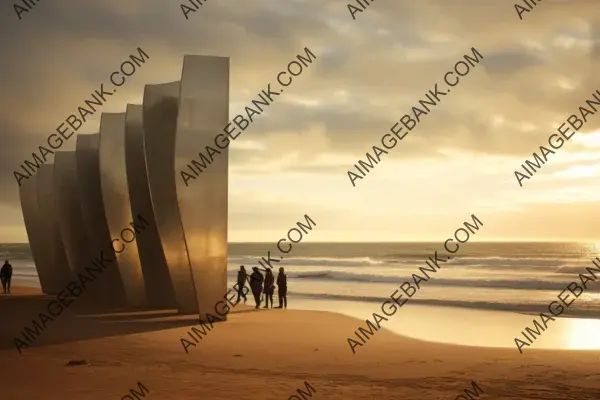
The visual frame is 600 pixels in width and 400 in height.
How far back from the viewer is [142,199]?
709 inches

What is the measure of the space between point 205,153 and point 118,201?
19.9 feet

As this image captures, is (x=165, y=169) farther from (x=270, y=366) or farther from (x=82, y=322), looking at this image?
(x=270, y=366)

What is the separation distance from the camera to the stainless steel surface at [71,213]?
2253 cm

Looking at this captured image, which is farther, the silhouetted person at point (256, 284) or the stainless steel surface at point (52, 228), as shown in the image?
the stainless steel surface at point (52, 228)

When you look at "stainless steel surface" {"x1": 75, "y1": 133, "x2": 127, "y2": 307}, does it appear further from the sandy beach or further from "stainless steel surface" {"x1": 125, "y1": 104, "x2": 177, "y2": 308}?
the sandy beach

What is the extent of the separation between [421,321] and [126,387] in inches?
397

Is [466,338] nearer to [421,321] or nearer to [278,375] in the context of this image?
[421,321]

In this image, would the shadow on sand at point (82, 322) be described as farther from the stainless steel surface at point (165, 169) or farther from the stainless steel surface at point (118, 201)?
the stainless steel surface at point (165, 169)

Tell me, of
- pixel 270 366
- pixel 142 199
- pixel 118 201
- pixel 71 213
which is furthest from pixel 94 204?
pixel 270 366

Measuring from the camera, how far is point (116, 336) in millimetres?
13758

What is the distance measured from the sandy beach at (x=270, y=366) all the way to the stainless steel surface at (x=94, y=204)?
18.9 ft

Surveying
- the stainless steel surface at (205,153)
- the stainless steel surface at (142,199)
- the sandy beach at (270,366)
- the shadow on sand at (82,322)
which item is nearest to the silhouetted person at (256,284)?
the shadow on sand at (82,322)

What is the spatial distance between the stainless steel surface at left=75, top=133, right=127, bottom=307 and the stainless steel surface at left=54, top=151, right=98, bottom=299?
1562 mm

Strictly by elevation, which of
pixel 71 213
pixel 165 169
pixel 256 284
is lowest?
pixel 256 284
